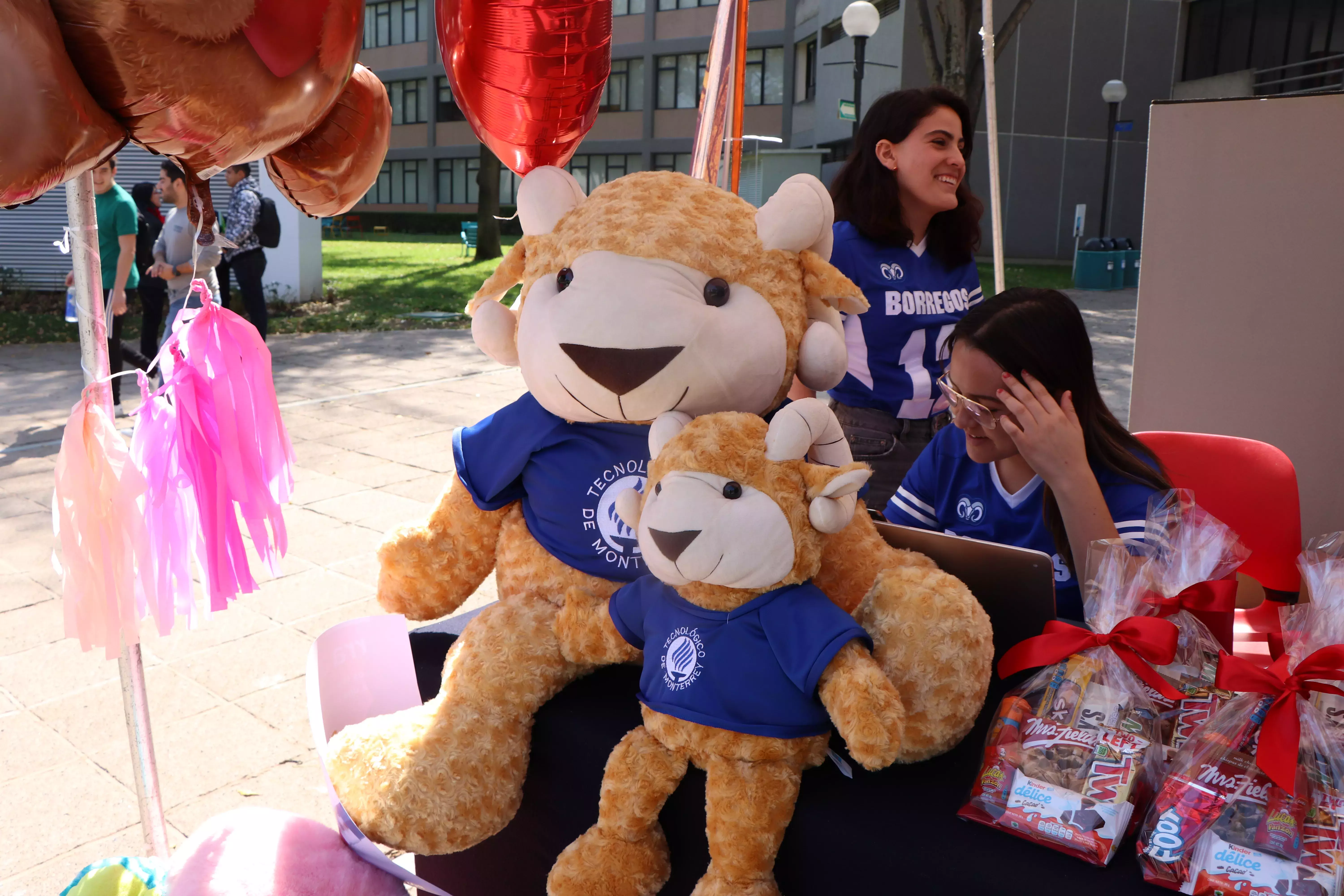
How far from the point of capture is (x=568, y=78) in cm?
196

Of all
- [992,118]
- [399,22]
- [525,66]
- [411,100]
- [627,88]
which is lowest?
[525,66]

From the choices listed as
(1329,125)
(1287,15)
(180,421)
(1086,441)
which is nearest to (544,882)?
(180,421)

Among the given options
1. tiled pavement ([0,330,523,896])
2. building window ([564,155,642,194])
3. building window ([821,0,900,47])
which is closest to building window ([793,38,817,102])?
building window ([821,0,900,47])

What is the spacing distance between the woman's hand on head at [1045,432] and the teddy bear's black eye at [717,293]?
54 centimetres

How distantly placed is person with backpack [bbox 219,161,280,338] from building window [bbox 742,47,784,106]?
23.0m

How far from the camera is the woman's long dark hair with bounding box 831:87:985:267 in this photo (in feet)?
9.28

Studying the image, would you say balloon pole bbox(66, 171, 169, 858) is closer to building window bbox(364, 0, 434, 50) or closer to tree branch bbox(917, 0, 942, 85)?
tree branch bbox(917, 0, 942, 85)

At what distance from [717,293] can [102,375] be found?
104 cm

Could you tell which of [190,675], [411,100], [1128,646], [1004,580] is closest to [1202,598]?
[1128,646]

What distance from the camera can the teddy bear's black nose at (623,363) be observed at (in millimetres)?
1494

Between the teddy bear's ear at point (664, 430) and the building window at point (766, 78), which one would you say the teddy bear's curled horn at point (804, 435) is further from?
the building window at point (766, 78)

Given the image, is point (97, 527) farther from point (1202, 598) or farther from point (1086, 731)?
point (1202, 598)

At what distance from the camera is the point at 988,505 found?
6.50 feet

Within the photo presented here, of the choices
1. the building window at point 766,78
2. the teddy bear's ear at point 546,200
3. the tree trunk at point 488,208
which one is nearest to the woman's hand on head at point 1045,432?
the teddy bear's ear at point 546,200
